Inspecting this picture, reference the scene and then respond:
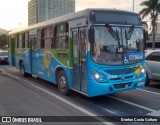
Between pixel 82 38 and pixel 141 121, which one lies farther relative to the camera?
pixel 82 38

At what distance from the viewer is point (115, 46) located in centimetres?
898

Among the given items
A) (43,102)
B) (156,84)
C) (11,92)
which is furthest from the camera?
(156,84)

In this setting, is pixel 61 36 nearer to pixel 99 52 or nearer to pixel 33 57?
pixel 99 52

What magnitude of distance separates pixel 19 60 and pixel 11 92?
617cm

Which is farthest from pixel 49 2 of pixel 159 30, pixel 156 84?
pixel 159 30

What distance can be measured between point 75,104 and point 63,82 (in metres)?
1.62

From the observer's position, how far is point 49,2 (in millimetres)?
41562

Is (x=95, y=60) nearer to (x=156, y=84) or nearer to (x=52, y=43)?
(x=52, y=43)

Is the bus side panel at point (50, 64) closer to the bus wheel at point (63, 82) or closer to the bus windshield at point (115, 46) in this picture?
the bus wheel at point (63, 82)

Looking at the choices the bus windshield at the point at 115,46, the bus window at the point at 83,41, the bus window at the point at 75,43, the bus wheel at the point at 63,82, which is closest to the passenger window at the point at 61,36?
the bus window at the point at 75,43

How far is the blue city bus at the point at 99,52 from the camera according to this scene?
8.75 m

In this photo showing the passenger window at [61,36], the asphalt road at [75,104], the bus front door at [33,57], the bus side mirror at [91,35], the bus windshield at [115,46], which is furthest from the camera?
the bus front door at [33,57]

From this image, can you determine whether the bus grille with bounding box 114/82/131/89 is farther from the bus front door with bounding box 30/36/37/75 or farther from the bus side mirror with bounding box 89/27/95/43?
the bus front door with bounding box 30/36/37/75

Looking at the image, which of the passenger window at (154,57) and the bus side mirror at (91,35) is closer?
the bus side mirror at (91,35)
